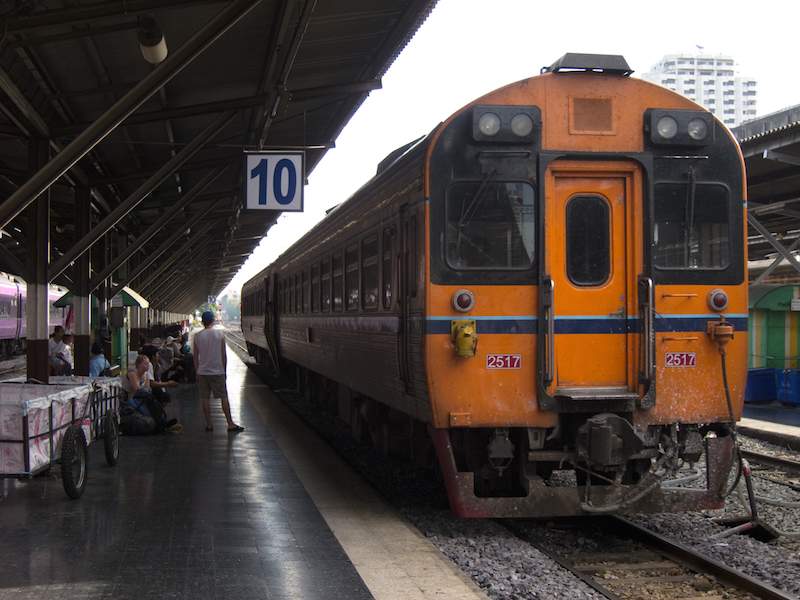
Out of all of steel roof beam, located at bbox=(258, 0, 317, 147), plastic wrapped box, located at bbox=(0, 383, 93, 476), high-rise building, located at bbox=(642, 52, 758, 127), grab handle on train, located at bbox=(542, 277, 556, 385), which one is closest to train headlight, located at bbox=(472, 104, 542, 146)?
grab handle on train, located at bbox=(542, 277, 556, 385)

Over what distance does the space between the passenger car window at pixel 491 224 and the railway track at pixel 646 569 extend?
213cm

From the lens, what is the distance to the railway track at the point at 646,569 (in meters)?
5.39

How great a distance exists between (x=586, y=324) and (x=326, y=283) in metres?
5.45

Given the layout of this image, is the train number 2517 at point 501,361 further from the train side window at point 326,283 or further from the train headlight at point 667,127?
the train side window at point 326,283

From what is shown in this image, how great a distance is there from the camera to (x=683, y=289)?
6648 millimetres

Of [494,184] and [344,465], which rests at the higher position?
[494,184]

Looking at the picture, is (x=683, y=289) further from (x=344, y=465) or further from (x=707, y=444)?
(x=344, y=465)

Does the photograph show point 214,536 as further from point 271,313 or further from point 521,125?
point 271,313

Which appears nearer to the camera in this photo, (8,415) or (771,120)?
(8,415)

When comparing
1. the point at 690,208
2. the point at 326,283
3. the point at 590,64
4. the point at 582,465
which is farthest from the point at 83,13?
the point at 582,465

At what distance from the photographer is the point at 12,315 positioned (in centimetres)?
3825

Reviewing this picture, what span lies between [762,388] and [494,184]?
11996 mm

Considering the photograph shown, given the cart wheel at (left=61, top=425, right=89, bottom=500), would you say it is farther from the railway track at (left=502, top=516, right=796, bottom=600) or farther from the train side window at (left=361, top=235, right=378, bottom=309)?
the railway track at (left=502, top=516, right=796, bottom=600)

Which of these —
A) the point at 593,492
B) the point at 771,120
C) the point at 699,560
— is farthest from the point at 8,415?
the point at 771,120
